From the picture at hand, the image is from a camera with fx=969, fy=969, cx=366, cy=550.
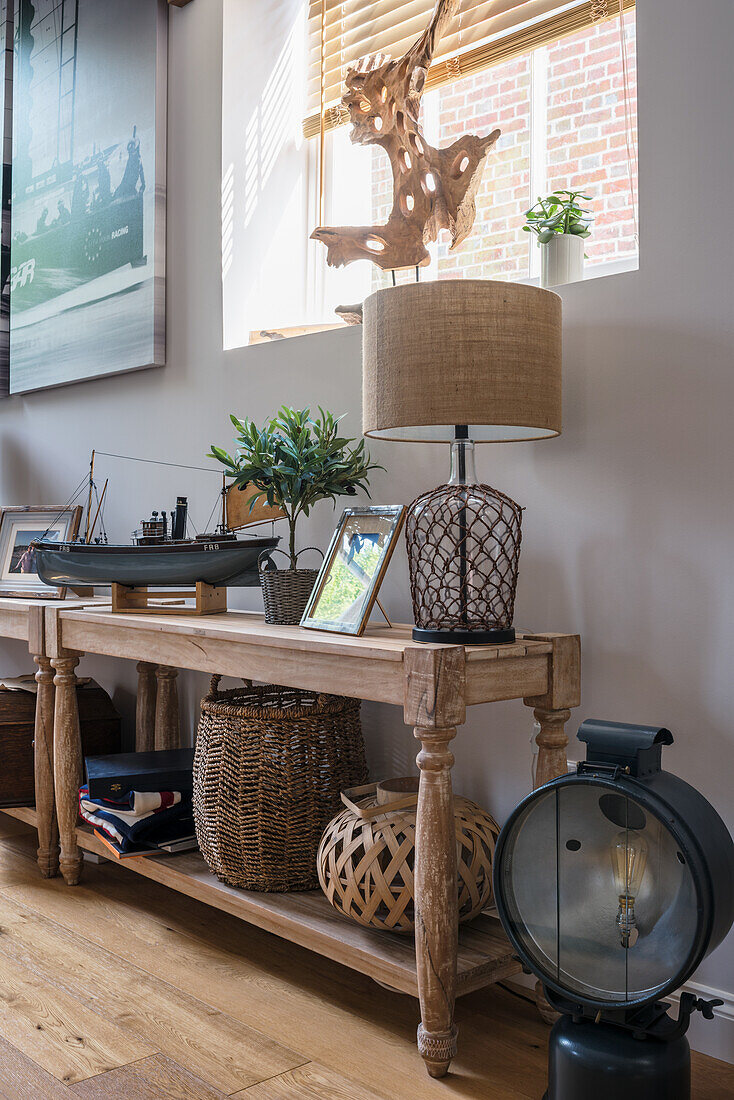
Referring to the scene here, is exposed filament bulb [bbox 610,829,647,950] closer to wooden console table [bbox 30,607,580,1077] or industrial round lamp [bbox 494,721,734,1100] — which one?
industrial round lamp [bbox 494,721,734,1100]

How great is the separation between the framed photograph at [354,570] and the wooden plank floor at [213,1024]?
2.25 feet

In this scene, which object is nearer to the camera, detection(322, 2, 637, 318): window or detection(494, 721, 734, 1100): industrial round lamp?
detection(494, 721, 734, 1100): industrial round lamp

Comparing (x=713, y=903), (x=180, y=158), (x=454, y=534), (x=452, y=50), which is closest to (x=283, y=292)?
(x=180, y=158)

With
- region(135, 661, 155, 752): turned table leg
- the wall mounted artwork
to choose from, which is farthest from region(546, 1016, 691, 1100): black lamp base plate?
the wall mounted artwork

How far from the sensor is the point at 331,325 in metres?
2.49

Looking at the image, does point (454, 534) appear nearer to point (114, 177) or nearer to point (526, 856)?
point (526, 856)

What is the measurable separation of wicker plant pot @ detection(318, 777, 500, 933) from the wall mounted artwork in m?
1.65

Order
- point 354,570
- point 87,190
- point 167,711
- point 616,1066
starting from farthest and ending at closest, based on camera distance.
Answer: point 87,190 < point 167,711 < point 354,570 < point 616,1066

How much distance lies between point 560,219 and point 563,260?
0.28ft

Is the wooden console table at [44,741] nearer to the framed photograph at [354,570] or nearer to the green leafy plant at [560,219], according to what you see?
the framed photograph at [354,570]

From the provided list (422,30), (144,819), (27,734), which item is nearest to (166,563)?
(144,819)

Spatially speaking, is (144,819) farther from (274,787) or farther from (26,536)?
(26,536)

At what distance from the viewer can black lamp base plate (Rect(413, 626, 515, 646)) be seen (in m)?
1.60

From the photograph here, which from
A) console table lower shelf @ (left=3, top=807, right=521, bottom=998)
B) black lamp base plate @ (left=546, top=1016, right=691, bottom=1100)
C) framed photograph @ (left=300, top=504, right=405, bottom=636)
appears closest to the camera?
black lamp base plate @ (left=546, top=1016, right=691, bottom=1100)
